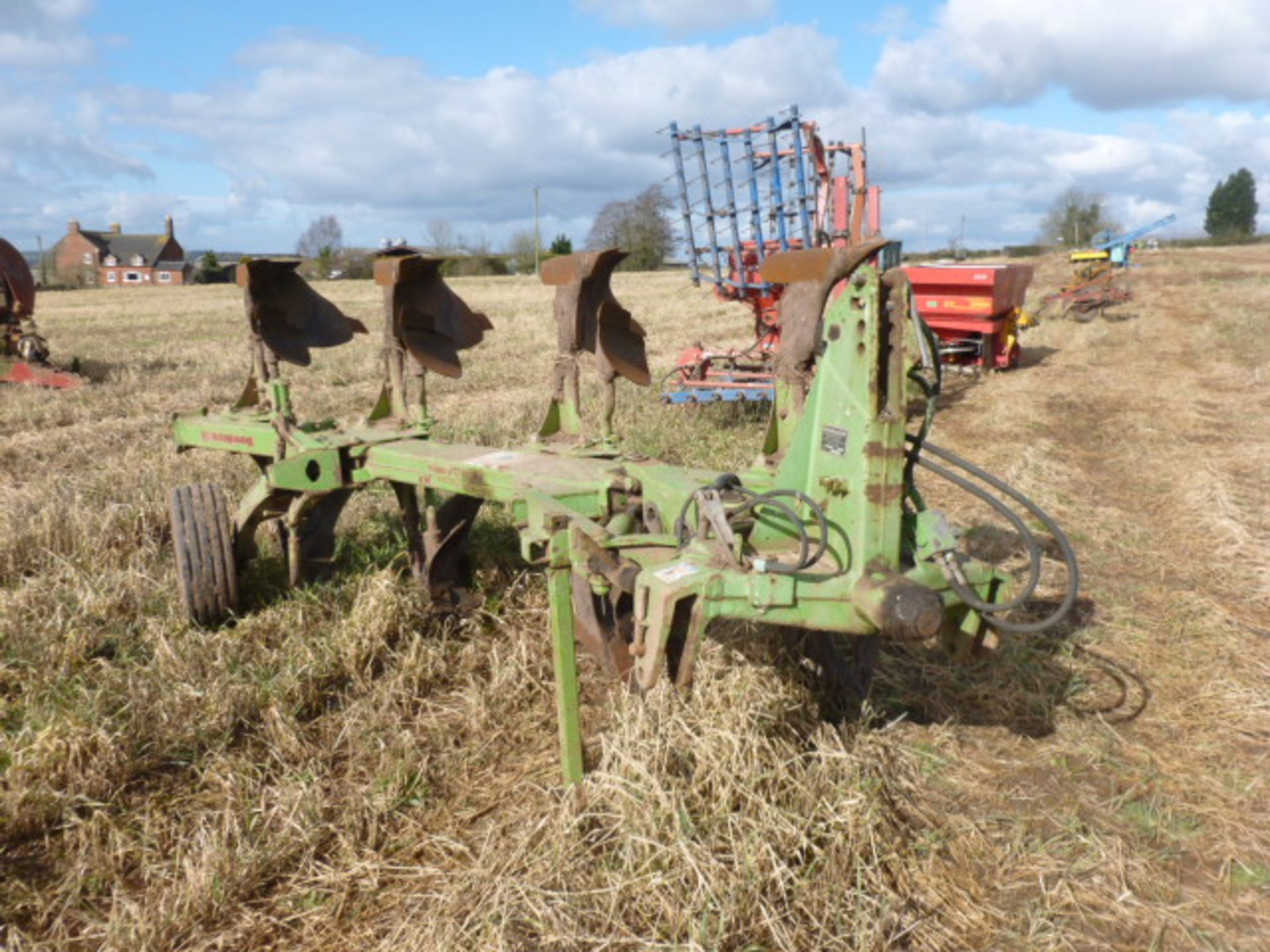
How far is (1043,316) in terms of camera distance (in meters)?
20.8

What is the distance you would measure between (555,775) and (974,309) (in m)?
11.1

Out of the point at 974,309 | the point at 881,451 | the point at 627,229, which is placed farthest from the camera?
the point at 627,229

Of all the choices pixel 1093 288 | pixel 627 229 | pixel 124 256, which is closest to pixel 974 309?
pixel 1093 288

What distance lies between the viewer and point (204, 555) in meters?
4.18

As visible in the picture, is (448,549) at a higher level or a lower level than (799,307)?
lower

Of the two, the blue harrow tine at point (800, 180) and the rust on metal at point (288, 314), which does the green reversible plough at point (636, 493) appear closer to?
the rust on metal at point (288, 314)

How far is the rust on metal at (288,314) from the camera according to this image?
15.4 ft

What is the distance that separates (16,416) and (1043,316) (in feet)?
65.6

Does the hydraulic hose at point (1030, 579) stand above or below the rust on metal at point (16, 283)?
below

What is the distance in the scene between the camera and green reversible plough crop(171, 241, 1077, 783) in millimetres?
2539

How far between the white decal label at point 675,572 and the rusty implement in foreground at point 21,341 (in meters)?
10.8

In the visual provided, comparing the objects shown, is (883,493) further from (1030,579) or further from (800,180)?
(800,180)

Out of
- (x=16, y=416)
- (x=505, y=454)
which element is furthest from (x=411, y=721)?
(x=16, y=416)

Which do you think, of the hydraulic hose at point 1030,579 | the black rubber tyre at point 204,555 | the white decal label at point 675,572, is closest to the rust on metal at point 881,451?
the hydraulic hose at point 1030,579
